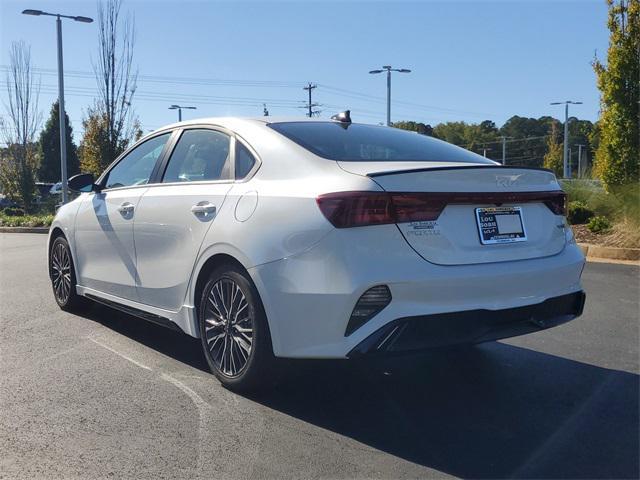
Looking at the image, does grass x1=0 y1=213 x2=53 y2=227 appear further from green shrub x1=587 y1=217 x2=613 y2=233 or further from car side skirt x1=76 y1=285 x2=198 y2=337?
car side skirt x1=76 y1=285 x2=198 y2=337

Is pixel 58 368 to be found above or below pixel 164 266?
below

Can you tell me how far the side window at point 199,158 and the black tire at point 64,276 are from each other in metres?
1.87

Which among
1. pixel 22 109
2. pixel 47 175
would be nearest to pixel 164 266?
pixel 22 109

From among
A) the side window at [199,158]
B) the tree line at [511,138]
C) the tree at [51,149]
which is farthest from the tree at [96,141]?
the tree line at [511,138]

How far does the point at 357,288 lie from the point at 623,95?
1130 centimetres

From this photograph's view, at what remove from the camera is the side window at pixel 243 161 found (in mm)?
4026

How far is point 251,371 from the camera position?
12.1 ft

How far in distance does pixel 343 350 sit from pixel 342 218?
0.65m

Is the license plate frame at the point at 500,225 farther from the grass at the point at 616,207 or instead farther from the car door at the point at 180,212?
the grass at the point at 616,207

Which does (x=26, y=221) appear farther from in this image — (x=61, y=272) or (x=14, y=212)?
(x=61, y=272)

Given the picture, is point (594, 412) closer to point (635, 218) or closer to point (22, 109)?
point (635, 218)

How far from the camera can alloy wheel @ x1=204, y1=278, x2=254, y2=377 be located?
376 centimetres

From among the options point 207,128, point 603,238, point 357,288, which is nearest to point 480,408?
point 357,288

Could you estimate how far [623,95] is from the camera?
41.2ft
